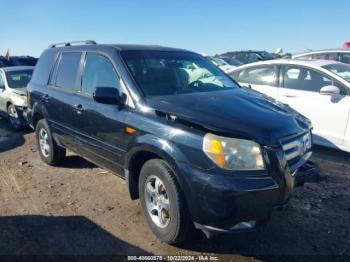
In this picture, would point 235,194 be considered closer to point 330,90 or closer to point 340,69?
point 330,90

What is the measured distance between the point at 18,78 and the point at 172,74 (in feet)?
21.6

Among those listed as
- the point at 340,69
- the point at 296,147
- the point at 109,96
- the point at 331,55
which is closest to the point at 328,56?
the point at 331,55

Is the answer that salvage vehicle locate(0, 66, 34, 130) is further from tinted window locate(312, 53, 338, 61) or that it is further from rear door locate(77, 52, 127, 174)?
tinted window locate(312, 53, 338, 61)

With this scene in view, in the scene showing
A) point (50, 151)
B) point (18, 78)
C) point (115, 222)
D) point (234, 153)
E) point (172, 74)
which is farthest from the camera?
point (18, 78)

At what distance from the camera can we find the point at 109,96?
3.75m

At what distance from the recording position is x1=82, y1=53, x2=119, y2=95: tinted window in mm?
→ 4137

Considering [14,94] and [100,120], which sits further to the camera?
[14,94]

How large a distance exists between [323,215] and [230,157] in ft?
6.02

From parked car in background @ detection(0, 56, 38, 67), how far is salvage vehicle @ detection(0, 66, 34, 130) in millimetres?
7483

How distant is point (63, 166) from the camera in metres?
6.00

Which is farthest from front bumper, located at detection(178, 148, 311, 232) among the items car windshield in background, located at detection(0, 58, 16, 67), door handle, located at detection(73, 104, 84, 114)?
car windshield in background, located at detection(0, 58, 16, 67)

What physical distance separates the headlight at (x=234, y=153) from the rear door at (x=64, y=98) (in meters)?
2.25

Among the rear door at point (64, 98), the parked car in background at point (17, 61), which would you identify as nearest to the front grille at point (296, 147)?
the rear door at point (64, 98)

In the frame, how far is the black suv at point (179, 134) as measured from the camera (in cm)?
299
